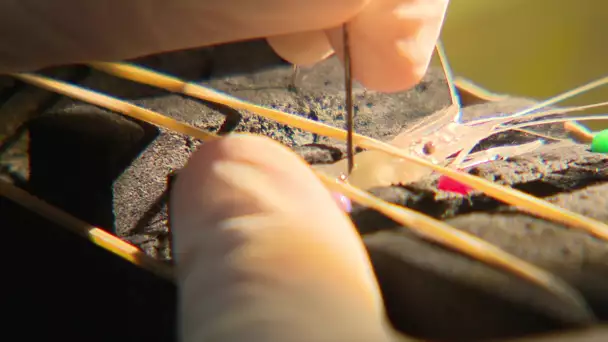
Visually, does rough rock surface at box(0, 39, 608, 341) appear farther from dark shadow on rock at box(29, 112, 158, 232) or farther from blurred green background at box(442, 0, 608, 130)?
blurred green background at box(442, 0, 608, 130)

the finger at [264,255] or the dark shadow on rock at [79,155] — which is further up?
the dark shadow on rock at [79,155]

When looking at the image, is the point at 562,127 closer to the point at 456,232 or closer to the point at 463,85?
the point at 463,85

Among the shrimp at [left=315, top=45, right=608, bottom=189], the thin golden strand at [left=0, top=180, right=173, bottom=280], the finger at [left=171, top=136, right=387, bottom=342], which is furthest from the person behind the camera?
the shrimp at [left=315, top=45, right=608, bottom=189]

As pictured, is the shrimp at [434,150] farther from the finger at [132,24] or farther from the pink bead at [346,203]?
the finger at [132,24]

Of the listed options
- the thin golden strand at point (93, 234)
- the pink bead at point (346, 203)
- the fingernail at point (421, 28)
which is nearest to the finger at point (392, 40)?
the fingernail at point (421, 28)

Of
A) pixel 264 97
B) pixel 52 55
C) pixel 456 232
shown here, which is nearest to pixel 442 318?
pixel 456 232

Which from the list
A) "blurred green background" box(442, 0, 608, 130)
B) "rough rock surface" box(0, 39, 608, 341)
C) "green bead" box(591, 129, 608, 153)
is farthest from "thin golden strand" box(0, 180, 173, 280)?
"blurred green background" box(442, 0, 608, 130)
